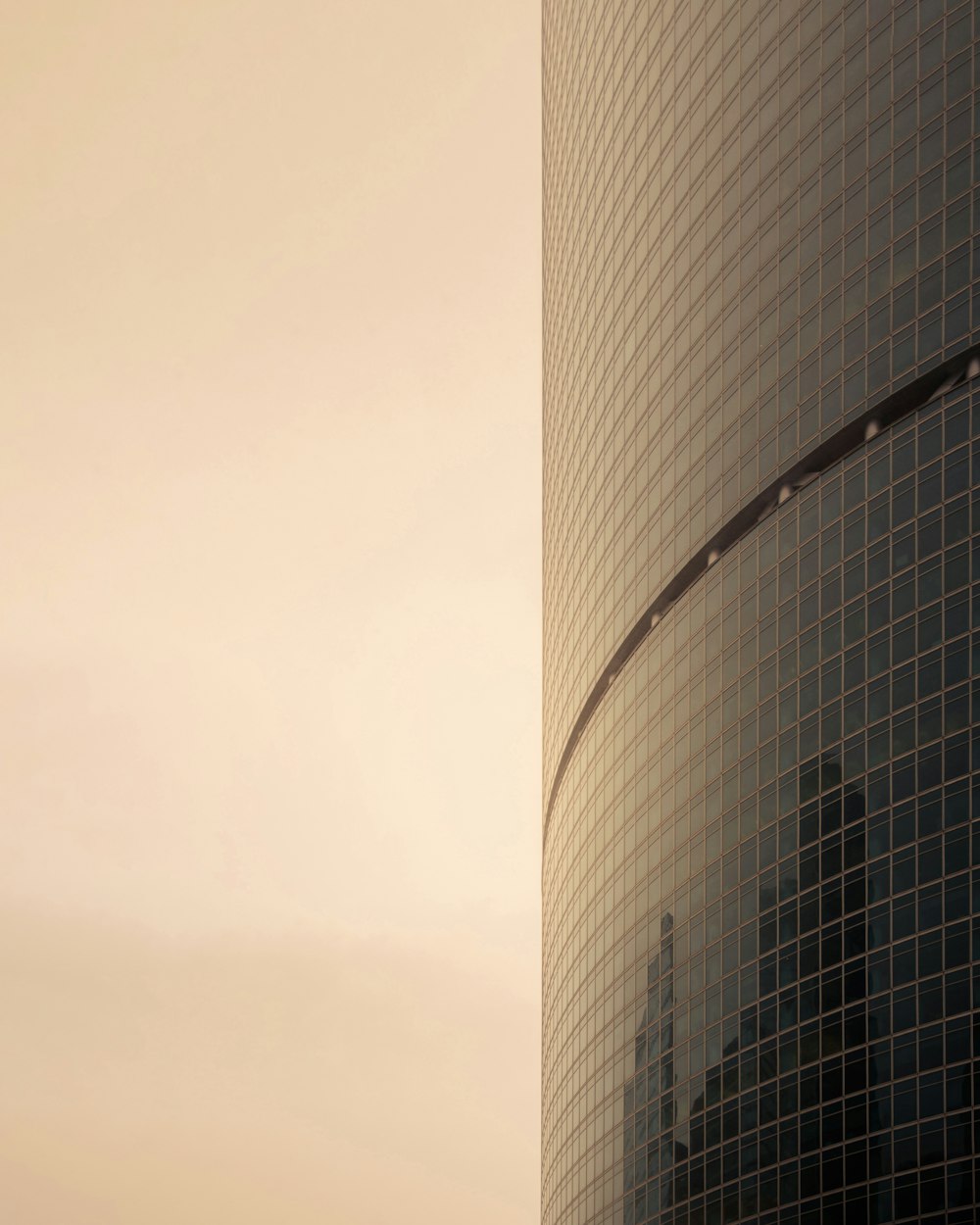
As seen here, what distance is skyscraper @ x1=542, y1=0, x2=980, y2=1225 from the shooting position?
60.3m

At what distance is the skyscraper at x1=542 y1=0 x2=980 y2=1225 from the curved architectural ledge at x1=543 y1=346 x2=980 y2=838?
16 cm

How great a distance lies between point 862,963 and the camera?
62.0 metres

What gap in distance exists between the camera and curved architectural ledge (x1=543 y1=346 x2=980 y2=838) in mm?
62375

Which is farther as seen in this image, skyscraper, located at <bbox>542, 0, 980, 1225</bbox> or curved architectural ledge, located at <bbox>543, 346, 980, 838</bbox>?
curved architectural ledge, located at <bbox>543, 346, 980, 838</bbox>

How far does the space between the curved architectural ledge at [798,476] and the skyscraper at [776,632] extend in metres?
0.16

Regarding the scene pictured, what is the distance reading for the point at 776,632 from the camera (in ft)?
236

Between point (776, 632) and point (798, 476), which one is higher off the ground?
point (798, 476)

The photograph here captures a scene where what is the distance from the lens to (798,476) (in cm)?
7175

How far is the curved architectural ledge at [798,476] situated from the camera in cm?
6238

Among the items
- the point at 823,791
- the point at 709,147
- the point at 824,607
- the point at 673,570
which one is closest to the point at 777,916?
the point at 823,791

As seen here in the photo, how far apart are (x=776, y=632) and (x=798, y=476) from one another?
591 cm

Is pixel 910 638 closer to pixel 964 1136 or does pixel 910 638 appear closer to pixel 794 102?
pixel 964 1136

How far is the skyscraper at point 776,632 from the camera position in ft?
198

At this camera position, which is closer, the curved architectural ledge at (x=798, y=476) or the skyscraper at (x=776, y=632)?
the skyscraper at (x=776, y=632)
